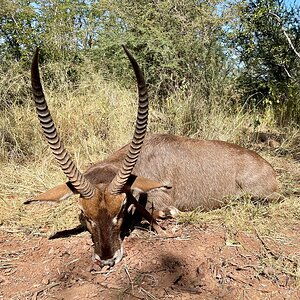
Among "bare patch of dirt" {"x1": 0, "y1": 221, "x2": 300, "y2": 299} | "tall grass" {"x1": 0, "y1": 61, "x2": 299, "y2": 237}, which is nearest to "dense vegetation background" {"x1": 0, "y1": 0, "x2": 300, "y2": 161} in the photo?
"tall grass" {"x1": 0, "y1": 61, "x2": 299, "y2": 237}

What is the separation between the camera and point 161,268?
388 centimetres

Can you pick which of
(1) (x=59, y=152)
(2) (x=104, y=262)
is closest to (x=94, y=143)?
(1) (x=59, y=152)

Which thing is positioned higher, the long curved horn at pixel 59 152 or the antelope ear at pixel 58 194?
the long curved horn at pixel 59 152

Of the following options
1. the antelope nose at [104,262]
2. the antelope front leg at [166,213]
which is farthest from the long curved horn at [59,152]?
the antelope front leg at [166,213]

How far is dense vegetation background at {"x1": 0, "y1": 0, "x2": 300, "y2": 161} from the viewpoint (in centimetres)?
811

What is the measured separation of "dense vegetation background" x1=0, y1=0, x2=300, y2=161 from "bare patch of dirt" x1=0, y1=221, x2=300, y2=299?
301 centimetres

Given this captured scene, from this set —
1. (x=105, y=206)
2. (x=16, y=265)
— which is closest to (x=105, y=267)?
(x=105, y=206)

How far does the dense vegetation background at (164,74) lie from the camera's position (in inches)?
319

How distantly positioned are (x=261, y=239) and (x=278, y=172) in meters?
2.60

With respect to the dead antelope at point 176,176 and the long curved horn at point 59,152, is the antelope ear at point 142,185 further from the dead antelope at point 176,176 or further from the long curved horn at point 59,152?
the long curved horn at point 59,152

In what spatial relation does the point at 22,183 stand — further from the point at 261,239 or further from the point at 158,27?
the point at 158,27

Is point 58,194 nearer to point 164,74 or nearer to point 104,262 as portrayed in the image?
point 104,262

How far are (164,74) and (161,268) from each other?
630 centimetres

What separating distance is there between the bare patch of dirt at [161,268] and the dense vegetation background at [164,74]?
9.88 feet
